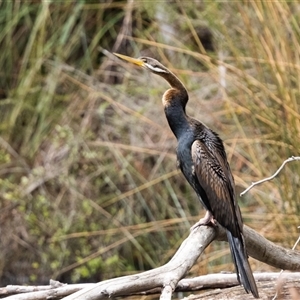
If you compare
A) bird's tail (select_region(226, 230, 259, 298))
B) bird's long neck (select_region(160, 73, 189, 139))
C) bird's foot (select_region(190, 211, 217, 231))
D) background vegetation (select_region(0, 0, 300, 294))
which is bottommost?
background vegetation (select_region(0, 0, 300, 294))

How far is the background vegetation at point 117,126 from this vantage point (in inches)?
132

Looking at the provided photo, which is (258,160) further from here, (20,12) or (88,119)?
(20,12)

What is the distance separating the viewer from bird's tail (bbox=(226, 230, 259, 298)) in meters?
2.04

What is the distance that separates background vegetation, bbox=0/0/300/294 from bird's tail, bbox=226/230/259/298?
973 millimetres

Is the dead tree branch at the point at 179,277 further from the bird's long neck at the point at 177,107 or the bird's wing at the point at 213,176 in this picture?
the bird's long neck at the point at 177,107

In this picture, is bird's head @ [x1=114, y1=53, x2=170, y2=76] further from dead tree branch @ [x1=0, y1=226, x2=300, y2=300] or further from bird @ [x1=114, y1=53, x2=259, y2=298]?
dead tree branch @ [x1=0, y1=226, x2=300, y2=300]

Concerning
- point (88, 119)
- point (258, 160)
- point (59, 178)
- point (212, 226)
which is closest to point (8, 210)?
point (59, 178)

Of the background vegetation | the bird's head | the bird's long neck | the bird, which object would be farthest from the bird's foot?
the background vegetation

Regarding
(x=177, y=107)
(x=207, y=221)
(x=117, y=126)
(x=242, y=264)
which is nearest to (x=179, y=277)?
(x=242, y=264)

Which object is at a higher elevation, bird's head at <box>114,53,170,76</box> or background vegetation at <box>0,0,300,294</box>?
bird's head at <box>114,53,170,76</box>

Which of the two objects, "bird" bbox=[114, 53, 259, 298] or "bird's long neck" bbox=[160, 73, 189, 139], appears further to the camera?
"bird's long neck" bbox=[160, 73, 189, 139]

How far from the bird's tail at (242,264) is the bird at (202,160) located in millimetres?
36

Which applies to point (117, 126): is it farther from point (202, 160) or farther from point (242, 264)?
point (242, 264)

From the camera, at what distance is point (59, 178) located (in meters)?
4.25
